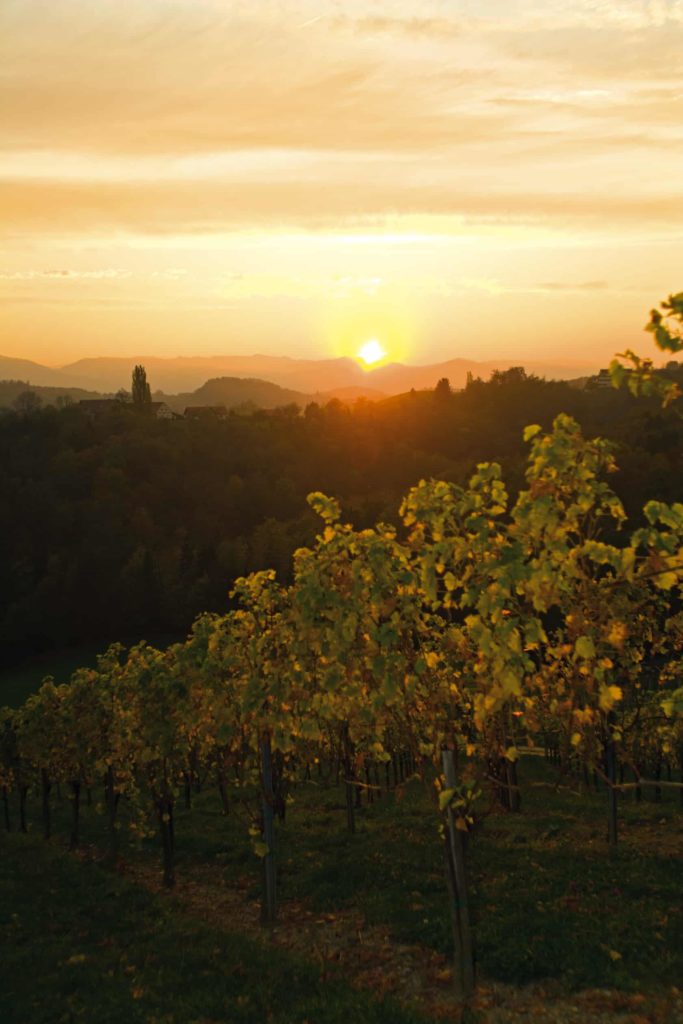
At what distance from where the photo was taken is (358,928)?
635 inches

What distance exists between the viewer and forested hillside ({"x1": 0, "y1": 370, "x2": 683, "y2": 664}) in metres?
96.5

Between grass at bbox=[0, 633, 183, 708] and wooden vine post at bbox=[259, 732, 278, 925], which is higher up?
wooden vine post at bbox=[259, 732, 278, 925]

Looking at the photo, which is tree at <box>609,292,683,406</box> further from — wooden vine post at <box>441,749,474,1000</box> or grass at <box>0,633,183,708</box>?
grass at <box>0,633,183,708</box>

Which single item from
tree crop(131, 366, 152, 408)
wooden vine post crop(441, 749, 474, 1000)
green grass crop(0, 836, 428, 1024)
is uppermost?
tree crop(131, 366, 152, 408)

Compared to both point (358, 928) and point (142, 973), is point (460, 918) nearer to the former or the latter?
point (358, 928)

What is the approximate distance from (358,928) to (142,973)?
4.05m

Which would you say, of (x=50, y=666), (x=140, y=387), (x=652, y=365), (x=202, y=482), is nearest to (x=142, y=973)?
(x=652, y=365)

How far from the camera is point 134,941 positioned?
16.6 m

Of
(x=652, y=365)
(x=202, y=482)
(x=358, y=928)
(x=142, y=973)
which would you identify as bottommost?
(x=358, y=928)

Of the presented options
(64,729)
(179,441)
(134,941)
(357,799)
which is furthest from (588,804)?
(179,441)

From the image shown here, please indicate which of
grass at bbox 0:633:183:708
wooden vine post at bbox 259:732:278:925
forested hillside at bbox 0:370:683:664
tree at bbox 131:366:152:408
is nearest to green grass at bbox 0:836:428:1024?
wooden vine post at bbox 259:732:278:925

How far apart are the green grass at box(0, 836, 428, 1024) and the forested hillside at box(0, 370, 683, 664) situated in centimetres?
7068

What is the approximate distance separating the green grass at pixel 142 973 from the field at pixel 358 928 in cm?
4

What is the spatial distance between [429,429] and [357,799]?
→ 11468 cm
